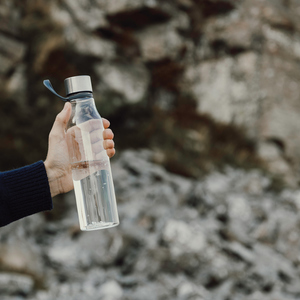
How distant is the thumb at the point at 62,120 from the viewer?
160 centimetres

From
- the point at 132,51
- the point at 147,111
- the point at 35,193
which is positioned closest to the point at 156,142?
the point at 147,111

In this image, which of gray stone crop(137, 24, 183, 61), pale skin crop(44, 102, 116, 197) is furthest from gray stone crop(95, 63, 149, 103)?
pale skin crop(44, 102, 116, 197)

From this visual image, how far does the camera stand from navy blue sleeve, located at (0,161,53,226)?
4.98ft

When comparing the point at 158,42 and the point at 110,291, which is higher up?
the point at 158,42

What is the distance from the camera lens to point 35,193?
61.0 inches

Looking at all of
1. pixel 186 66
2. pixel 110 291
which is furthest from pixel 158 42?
pixel 110 291

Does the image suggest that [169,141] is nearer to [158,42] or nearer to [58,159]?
[158,42]

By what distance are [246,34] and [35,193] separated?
19.4ft

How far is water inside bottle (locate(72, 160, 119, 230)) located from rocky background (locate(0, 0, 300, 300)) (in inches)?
79.9

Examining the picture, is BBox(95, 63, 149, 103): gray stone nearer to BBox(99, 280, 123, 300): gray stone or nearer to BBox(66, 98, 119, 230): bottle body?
BBox(99, 280, 123, 300): gray stone

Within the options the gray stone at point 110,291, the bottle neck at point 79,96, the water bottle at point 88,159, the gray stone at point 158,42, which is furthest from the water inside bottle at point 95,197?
the gray stone at point 158,42

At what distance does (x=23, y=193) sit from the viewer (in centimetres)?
154

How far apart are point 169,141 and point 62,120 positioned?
16.0ft

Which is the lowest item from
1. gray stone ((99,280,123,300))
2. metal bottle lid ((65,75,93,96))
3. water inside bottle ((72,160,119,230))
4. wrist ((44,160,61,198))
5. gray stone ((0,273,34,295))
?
gray stone ((99,280,123,300))
